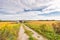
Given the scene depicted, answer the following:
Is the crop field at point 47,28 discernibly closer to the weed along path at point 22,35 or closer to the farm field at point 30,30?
the farm field at point 30,30

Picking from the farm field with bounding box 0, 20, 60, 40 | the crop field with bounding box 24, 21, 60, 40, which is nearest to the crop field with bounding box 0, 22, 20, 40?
the farm field with bounding box 0, 20, 60, 40

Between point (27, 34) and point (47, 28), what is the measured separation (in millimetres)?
282

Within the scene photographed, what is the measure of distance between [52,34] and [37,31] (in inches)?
8.0

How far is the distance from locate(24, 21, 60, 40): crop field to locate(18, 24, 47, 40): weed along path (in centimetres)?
4

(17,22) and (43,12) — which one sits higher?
(43,12)

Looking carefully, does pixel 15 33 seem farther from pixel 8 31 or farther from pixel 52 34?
pixel 52 34

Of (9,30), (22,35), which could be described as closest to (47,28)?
(22,35)

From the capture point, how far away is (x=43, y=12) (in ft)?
6.89

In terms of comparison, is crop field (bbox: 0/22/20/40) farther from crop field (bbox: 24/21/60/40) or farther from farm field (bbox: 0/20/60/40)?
crop field (bbox: 24/21/60/40)

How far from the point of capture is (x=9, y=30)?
6.74 feet

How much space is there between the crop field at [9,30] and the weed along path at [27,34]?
6 cm

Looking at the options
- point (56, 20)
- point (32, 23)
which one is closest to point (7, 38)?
point (32, 23)

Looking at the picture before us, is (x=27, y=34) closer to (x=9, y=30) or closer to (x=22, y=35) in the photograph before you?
(x=22, y=35)

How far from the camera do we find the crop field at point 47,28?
6.70ft
